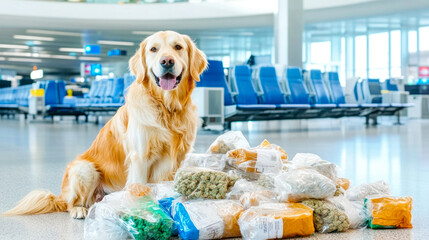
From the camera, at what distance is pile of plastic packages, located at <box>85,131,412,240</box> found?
6.39 feet

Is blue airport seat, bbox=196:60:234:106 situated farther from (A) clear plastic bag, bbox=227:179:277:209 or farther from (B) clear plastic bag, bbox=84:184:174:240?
(B) clear plastic bag, bbox=84:184:174:240

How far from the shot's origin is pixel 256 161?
100 inches

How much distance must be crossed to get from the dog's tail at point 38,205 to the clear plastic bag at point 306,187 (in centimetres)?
133

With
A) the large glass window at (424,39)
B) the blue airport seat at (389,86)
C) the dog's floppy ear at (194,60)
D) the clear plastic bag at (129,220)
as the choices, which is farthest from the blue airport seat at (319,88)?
the large glass window at (424,39)

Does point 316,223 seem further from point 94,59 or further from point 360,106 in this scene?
point 94,59

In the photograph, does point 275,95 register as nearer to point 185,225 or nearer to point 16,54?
point 185,225

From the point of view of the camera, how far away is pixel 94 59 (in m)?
41.8

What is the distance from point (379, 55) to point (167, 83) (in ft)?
94.0

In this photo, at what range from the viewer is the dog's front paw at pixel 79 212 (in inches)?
96.0

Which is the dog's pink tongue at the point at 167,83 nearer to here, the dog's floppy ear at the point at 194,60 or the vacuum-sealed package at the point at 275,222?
the dog's floppy ear at the point at 194,60

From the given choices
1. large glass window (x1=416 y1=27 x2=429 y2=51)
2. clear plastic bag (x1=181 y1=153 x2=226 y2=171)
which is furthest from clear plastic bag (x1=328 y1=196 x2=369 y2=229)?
large glass window (x1=416 y1=27 x2=429 y2=51)

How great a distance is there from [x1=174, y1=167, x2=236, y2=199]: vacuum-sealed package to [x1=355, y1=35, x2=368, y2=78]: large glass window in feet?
94.7

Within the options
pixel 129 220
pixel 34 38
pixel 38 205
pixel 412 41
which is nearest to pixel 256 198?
pixel 129 220

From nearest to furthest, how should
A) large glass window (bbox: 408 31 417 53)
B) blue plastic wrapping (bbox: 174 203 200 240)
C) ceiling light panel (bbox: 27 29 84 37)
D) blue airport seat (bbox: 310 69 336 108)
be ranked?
blue plastic wrapping (bbox: 174 203 200 240) → blue airport seat (bbox: 310 69 336 108) → large glass window (bbox: 408 31 417 53) → ceiling light panel (bbox: 27 29 84 37)
